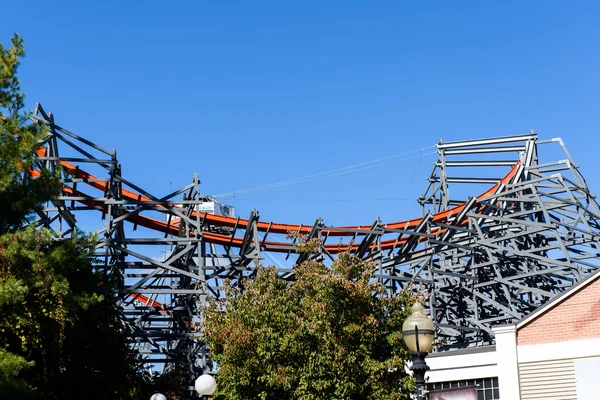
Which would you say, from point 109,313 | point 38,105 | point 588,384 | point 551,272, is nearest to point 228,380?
point 109,313

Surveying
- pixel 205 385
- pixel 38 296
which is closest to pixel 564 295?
pixel 205 385

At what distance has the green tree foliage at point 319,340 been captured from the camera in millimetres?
20828

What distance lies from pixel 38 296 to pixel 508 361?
34.2 ft

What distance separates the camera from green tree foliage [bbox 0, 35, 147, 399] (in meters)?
18.1

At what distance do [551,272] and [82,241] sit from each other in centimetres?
1951

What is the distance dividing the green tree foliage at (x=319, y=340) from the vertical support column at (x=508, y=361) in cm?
251

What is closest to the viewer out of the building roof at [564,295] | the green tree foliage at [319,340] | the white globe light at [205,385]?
the white globe light at [205,385]

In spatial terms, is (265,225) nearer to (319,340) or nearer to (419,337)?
(319,340)

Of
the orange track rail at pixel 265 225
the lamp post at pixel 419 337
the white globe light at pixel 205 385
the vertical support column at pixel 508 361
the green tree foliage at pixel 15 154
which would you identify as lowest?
the white globe light at pixel 205 385

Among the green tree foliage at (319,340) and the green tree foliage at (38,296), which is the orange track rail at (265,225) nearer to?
the green tree foliage at (319,340)

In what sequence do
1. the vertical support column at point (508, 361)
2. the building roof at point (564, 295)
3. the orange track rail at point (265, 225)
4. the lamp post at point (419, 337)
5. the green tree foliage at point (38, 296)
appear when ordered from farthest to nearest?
the orange track rail at point (265, 225), the vertical support column at point (508, 361), the building roof at point (564, 295), the green tree foliage at point (38, 296), the lamp post at point (419, 337)

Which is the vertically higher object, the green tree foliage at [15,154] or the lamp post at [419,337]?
the green tree foliage at [15,154]

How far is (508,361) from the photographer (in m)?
19.4

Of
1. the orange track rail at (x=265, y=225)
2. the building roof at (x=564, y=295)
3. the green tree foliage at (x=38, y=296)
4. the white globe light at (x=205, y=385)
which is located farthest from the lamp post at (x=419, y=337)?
the orange track rail at (x=265, y=225)
